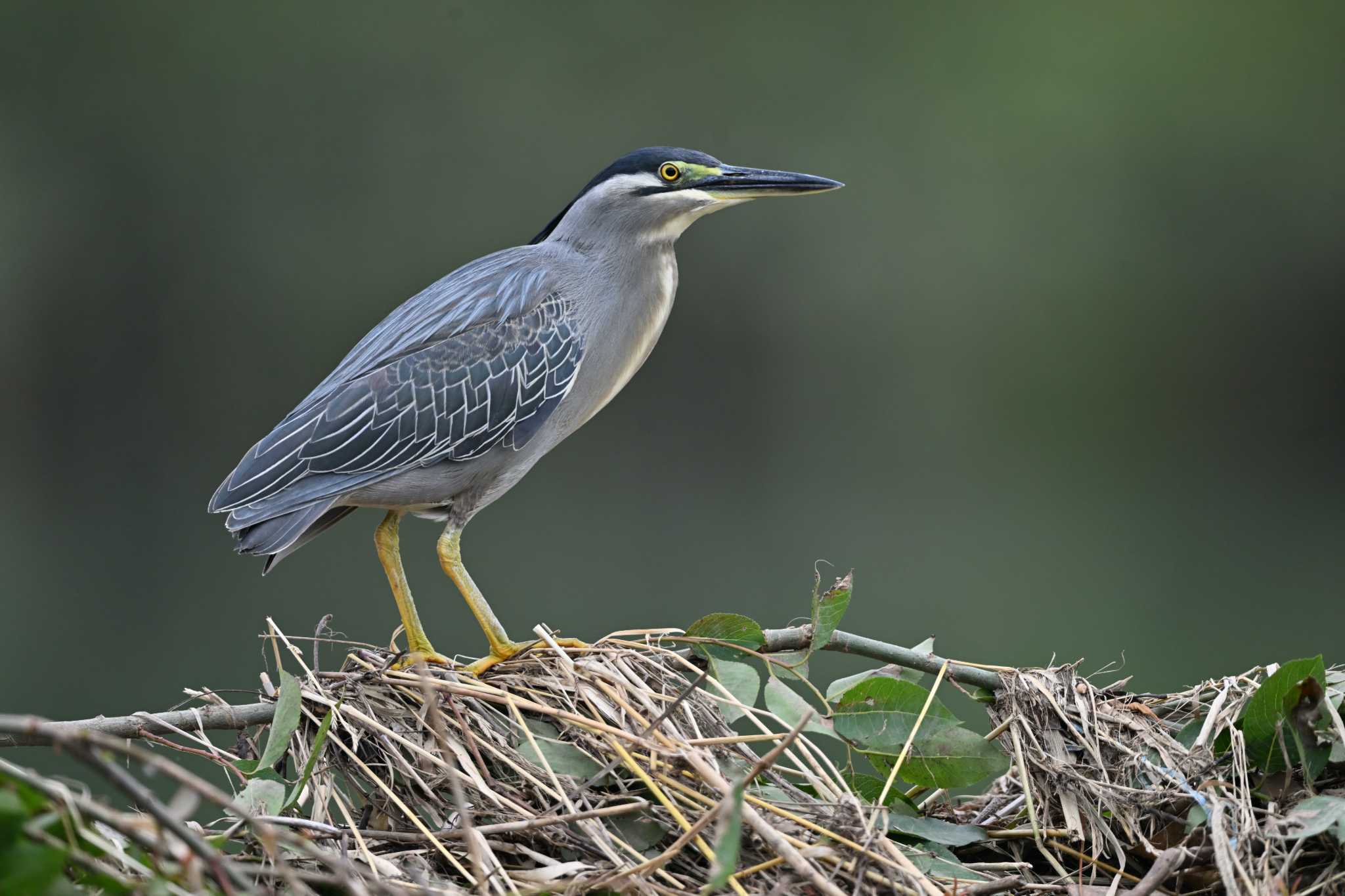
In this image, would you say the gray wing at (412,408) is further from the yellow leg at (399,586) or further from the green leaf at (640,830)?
the green leaf at (640,830)

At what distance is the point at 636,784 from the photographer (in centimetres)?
114

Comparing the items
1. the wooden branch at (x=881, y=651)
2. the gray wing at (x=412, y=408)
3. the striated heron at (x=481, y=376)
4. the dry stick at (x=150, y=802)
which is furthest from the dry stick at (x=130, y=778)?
the gray wing at (x=412, y=408)

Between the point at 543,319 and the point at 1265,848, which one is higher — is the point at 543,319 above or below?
above

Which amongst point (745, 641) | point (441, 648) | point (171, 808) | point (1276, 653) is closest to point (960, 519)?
point (1276, 653)

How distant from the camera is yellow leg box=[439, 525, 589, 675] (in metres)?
1.50

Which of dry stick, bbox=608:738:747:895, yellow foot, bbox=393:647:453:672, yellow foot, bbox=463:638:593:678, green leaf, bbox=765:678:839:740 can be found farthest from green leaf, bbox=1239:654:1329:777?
yellow foot, bbox=393:647:453:672

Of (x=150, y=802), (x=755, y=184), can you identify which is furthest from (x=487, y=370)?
(x=150, y=802)

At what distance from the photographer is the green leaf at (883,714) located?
127 cm

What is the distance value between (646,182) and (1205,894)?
1346 millimetres

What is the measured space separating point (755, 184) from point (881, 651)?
91 centimetres

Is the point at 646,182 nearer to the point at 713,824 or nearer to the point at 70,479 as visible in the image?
the point at 713,824

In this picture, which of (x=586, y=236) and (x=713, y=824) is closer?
(x=713, y=824)

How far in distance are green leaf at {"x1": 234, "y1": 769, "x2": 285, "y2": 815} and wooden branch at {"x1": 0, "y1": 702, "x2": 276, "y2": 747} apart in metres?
0.12

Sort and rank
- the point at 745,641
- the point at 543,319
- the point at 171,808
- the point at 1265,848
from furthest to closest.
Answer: the point at 543,319, the point at 745,641, the point at 1265,848, the point at 171,808
